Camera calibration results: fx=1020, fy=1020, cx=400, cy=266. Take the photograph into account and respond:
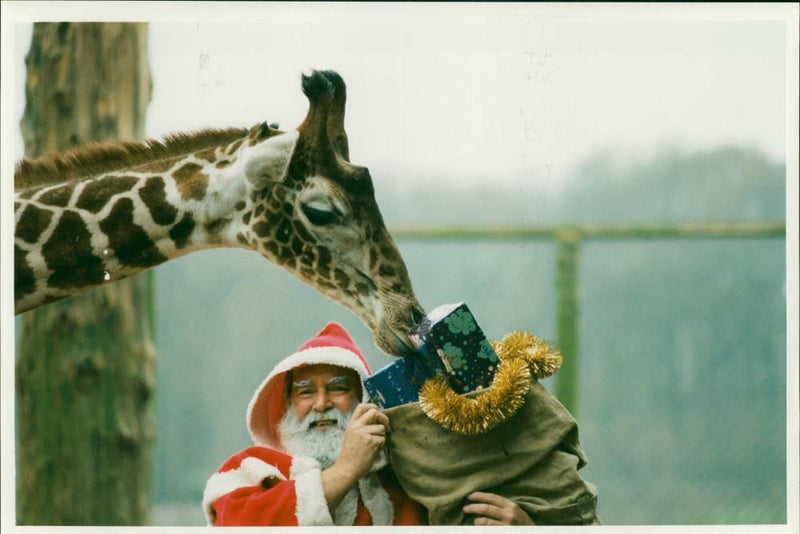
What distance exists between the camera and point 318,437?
5.01 feet

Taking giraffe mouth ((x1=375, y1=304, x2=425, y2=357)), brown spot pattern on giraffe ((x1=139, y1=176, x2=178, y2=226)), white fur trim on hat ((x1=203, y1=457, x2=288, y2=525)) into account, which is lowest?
white fur trim on hat ((x1=203, y1=457, x2=288, y2=525))

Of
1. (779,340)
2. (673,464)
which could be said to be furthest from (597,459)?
(779,340)

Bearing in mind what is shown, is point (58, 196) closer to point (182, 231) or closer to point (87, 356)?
point (182, 231)

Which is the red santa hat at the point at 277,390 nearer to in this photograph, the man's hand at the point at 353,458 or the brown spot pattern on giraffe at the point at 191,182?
the man's hand at the point at 353,458

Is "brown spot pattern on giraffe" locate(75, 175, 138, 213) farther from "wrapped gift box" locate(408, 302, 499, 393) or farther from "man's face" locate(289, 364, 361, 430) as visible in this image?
"wrapped gift box" locate(408, 302, 499, 393)

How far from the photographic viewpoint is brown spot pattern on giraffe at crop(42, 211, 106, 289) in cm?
160

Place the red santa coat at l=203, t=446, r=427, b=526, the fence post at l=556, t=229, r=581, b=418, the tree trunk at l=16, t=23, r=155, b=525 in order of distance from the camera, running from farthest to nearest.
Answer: the fence post at l=556, t=229, r=581, b=418 < the tree trunk at l=16, t=23, r=155, b=525 < the red santa coat at l=203, t=446, r=427, b=526

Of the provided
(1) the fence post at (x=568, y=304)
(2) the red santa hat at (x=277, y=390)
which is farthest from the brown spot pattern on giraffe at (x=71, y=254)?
(1) the fence post at (x=568, y=304)

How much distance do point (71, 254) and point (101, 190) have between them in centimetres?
11

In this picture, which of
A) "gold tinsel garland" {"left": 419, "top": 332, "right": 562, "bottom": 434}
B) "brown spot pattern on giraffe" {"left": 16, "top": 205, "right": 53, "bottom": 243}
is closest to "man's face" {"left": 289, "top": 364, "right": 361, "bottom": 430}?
"gold tinsel garland" {"left": 419, "top": 332, "right": 562, "bottom": 434}

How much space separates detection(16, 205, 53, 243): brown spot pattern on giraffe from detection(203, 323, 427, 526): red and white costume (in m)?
0.44

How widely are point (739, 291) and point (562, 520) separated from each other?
0.91 m

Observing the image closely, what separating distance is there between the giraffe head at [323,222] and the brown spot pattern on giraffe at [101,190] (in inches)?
7.5

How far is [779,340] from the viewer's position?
6.90ft
